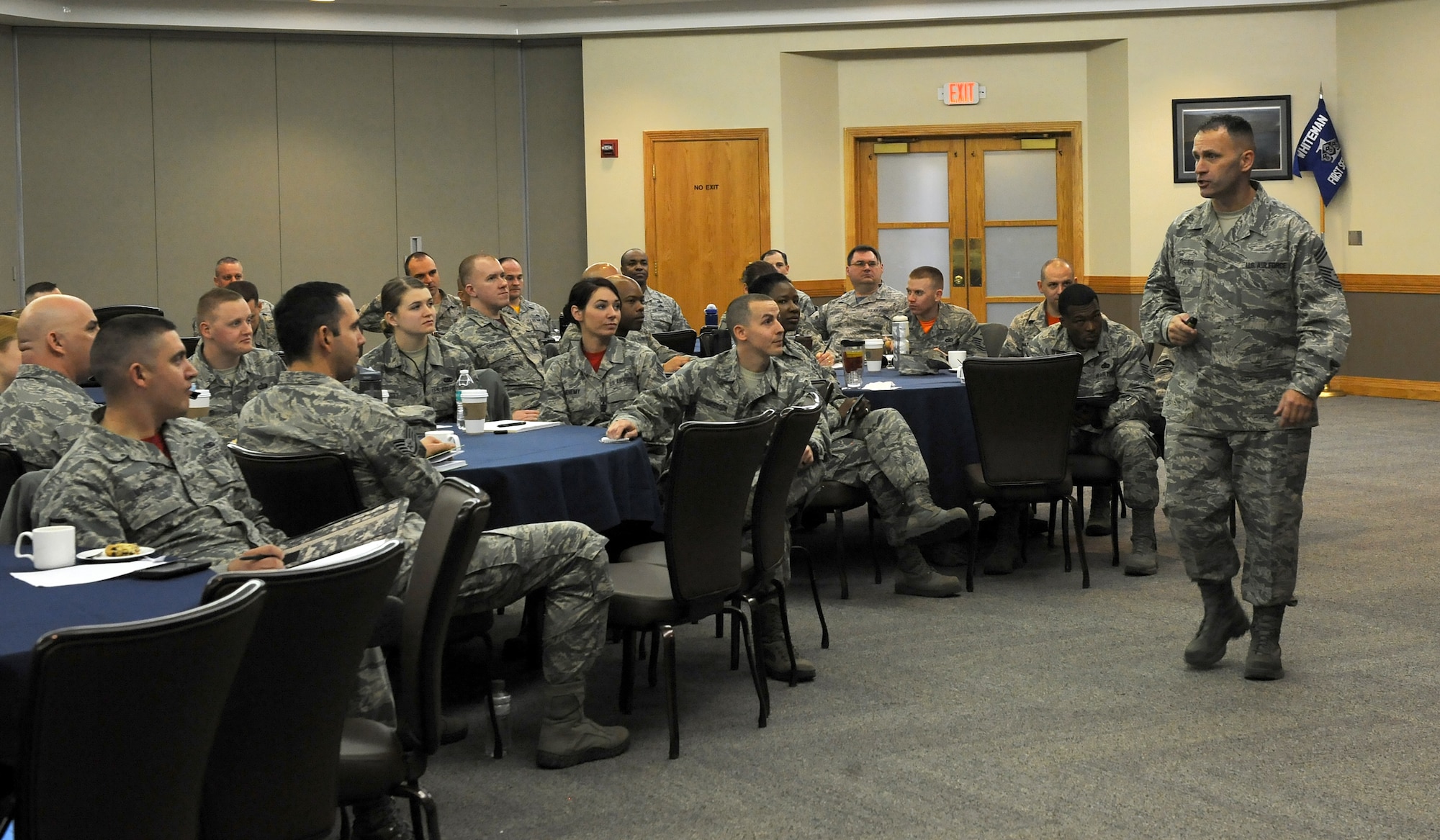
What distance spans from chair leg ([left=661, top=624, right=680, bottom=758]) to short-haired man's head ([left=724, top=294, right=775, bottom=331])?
5.08 feet

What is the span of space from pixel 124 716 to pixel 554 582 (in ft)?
5.86

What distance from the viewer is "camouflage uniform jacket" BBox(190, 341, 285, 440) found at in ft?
17.8

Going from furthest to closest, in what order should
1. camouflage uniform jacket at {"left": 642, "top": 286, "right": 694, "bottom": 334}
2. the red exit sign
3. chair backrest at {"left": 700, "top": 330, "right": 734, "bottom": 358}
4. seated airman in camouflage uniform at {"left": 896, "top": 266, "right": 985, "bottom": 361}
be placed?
1. the red exit sign
2. camouflage uniform jacket at {"left": 642, "top": 286, "right": 694, "bottom": 334}
3. chair backrest at {"left": 700, "top": 330, "right": 734, "bottom": 358}
4. seated airman in camouflage uniform at {"left": 896, "top": 266, "right": 985, "bottom": 361}

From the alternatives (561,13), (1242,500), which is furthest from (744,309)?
(561,13)

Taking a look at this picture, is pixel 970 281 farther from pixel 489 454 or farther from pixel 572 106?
pixel 489 454

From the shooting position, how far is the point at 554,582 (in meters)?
3.37

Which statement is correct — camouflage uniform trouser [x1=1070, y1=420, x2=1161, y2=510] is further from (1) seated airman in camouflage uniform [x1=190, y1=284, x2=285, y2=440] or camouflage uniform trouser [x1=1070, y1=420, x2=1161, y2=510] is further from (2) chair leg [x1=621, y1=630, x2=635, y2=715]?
(1) seated airman in camouflage uniform [x1=190, y1=284, x2=285, y2=440]

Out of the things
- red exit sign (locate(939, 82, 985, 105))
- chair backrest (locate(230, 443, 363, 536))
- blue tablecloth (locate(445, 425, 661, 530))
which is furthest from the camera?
red exit sign (locate(939, 82, 985, 105))

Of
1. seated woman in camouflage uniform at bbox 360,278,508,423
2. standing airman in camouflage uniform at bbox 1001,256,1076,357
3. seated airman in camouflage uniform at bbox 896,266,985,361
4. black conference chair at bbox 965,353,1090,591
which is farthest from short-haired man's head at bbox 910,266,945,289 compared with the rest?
seated woman in camouflage uniform at bbox 360,278,508,423

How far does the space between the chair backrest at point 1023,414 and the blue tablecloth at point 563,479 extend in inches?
63.8

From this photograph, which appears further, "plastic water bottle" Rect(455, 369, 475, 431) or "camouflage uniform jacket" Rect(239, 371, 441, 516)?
"plastic water bottle" Rect(455, 369, 475, 431)

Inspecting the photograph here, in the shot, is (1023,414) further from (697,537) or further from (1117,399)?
(697,537)

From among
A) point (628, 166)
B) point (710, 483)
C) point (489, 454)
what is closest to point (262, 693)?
point (710, 483)

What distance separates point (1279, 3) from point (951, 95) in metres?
2.87
